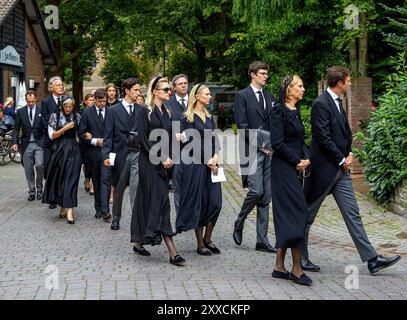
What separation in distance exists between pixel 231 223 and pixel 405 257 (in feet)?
10.3

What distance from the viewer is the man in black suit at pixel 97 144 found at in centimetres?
1123

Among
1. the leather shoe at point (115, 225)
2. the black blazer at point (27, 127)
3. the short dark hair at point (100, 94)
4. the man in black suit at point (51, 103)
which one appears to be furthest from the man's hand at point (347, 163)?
the black blazer at point (27, 127)

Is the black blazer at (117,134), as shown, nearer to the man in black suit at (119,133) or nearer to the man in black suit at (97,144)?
the man in black suit at (119,133)

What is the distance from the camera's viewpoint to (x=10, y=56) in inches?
1158

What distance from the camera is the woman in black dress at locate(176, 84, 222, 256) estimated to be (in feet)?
27.7

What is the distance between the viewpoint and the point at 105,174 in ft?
36.9

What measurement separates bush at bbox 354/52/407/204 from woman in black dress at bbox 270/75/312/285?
13.3ft

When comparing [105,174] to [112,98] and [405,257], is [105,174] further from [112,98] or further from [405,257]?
[405,257]

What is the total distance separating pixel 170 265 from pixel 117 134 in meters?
3.38

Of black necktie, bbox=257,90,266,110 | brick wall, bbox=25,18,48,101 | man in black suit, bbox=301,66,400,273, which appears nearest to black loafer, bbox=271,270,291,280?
→ man in black suit, bbox=301,66,400,273

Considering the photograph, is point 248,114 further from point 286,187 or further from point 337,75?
point 286,187

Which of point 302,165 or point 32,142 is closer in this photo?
point 302,165

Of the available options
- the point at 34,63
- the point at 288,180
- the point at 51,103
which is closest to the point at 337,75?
the point at 288,180
